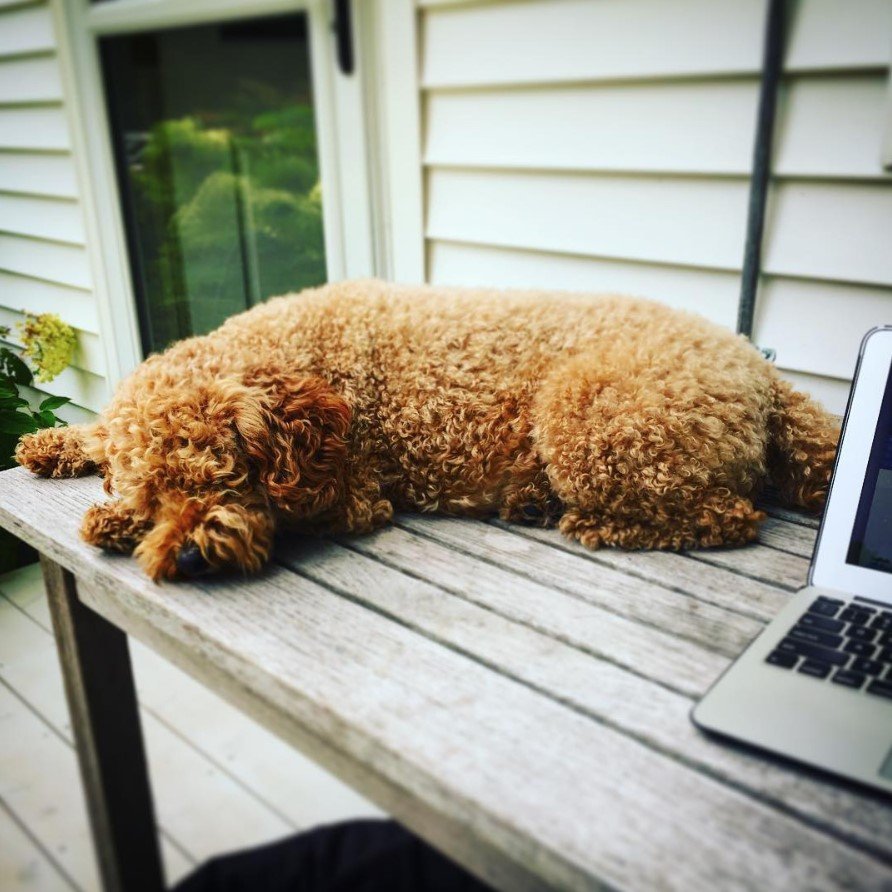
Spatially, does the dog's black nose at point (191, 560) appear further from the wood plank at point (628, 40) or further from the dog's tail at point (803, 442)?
the wood plank at point (628, 40)

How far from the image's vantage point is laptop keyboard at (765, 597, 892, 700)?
79 centimetres

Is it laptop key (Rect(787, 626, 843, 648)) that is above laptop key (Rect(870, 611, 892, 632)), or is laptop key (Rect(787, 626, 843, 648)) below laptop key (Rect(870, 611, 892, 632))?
below

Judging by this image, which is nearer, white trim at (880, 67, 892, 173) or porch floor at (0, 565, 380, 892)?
white trim at (880, 67, 892, 173)

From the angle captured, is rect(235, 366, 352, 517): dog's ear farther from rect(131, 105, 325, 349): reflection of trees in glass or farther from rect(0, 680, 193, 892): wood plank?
rect(131, 105, 325, 349): reflection of trees in glass

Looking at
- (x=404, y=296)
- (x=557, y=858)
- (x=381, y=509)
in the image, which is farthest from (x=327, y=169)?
(x=557, y=858)

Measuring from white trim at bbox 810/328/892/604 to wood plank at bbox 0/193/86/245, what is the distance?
10.4ft

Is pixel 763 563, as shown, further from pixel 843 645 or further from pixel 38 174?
pixel 38 174

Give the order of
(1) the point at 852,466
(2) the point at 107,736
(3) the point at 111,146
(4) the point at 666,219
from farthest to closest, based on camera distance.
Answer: (3) the point at 111,146
(4) the point at 666,219
(2) the point at 107,736
(1) the point at 852,466

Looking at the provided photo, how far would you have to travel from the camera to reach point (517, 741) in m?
0.75

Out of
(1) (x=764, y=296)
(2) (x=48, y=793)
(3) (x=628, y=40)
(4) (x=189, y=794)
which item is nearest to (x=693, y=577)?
(1) (x=764, y=296)

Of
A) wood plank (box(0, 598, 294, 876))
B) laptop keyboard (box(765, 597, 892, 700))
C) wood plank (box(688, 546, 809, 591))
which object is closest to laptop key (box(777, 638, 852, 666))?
laptop keyboard (box(765, 597, 892, 700))

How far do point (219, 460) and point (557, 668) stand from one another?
0.57 meters

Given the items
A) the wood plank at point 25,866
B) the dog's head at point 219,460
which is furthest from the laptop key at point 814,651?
the wood plank at point 25,866

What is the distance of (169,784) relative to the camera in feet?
5.67
